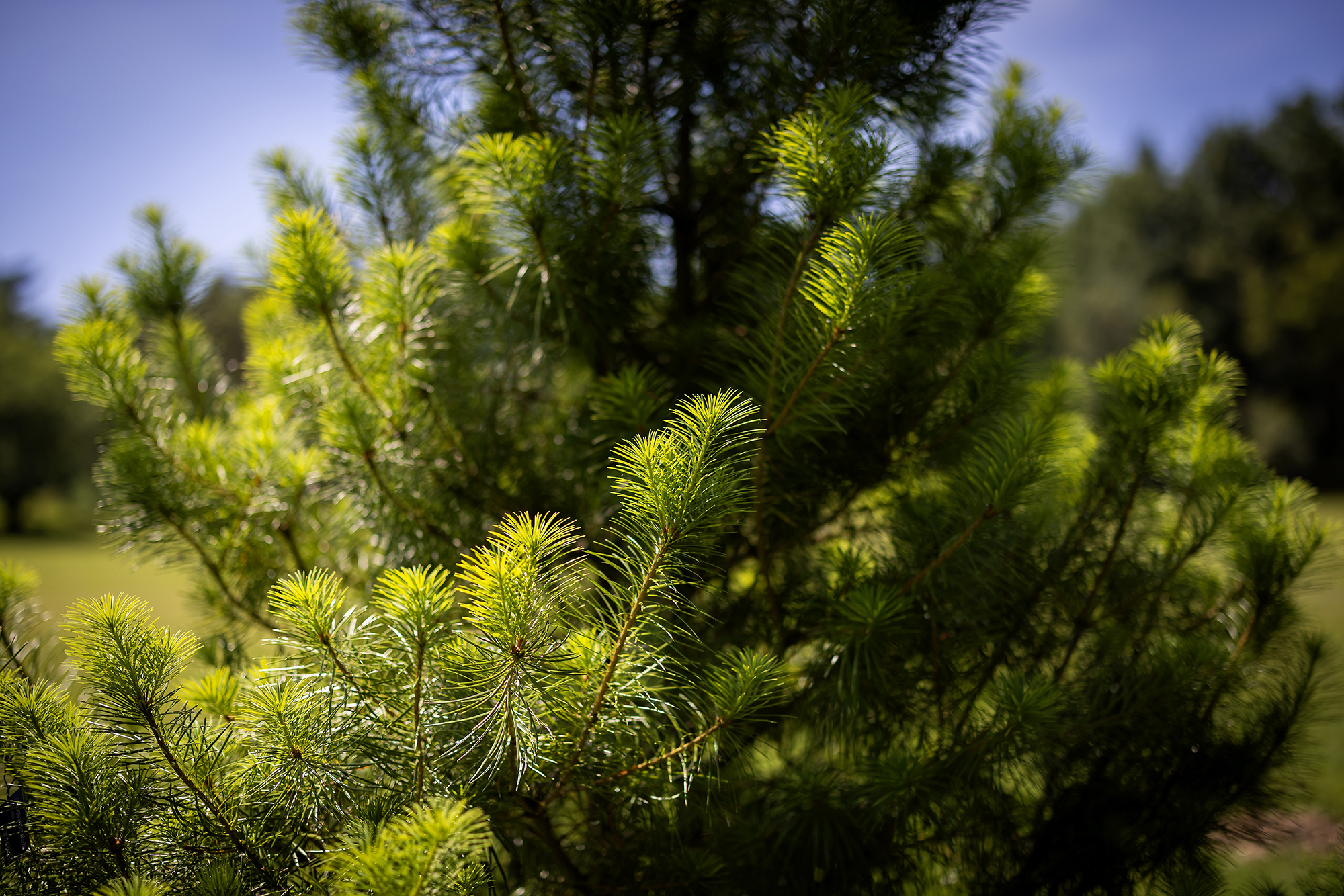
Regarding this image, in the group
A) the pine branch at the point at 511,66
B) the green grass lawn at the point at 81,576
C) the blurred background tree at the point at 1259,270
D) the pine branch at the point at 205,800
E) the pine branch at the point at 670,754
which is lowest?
the green grass lawn at the point at 81,576

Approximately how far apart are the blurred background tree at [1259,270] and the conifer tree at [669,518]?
1647cm

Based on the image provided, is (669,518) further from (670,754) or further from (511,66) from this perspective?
(511,66)

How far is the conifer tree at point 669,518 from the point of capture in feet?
2.67

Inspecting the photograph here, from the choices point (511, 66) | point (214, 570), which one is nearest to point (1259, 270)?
point (511, 66)

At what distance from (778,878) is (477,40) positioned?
1.68 meters

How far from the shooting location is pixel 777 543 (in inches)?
53.9

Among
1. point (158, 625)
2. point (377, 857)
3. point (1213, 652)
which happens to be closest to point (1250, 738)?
point (1213, 652)

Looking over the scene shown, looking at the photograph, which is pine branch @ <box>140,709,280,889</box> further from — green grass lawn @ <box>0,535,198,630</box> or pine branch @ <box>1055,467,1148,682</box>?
green grass lawn @ <box>0,535,198,630</box>

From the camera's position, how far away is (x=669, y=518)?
72cm

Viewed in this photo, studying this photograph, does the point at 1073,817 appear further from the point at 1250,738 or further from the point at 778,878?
A: the point at 778,878

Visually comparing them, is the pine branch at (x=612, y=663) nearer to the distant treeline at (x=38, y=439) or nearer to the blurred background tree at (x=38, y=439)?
the blurred background tree at (x=38, y=439)

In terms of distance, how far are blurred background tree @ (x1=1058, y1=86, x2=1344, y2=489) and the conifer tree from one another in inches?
648

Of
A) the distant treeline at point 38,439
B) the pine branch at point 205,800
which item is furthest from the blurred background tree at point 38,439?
the pine branch at point 205,800

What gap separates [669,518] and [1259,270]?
2214cm
